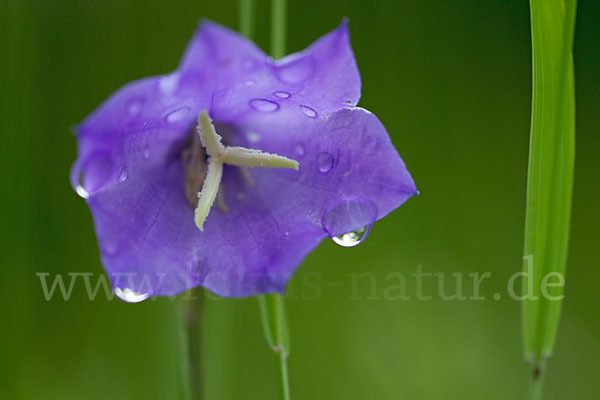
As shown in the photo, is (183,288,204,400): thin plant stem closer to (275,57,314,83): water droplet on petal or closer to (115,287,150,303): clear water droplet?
(115,287,150,303): clear water droplet

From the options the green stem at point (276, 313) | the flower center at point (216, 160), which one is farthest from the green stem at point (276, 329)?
the flower center at point (216, 160)

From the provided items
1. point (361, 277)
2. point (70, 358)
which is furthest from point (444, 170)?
point (70, 358)

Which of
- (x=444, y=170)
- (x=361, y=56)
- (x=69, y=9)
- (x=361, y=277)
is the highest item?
(x=69, y=9)

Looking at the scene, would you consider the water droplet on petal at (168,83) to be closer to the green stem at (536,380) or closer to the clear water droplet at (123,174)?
the clear water droplet at (123,174)

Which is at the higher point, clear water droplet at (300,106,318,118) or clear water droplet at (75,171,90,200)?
clear water droplet at (300,106,318,118)

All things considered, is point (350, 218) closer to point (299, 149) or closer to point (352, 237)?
point (352, 237)

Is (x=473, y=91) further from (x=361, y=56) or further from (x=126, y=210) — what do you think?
(x=126, y=210)

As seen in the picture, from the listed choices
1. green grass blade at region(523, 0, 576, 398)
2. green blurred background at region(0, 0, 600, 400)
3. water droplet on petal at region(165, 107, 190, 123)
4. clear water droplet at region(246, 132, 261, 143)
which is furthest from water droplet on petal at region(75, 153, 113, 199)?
green blurred background at region(0, 0, 600, 400)
